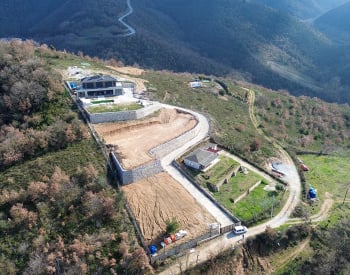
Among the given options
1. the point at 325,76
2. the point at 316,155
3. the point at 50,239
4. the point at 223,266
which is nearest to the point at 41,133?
the point at 50,239

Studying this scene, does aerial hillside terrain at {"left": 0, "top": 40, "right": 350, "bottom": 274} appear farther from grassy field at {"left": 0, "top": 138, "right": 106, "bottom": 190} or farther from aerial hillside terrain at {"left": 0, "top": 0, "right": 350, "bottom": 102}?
aerial hillside terrain at {"left": 0, "top": 0, "right": 350, "bottom": 102}

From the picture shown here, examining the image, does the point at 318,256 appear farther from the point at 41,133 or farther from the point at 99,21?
the point at 99,21

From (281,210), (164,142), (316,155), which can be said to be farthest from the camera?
(316,155)

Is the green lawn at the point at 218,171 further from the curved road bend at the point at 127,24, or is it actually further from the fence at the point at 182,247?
the curved road bend at the point at 127,24

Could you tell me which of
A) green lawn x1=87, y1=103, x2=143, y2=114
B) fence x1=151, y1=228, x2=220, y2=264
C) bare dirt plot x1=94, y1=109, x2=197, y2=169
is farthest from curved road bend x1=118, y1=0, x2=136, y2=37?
fence x1=151, y1=228, x2=220, y2=264

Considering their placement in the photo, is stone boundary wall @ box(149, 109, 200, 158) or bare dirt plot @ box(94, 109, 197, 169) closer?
bare dirt plot @ box(94, 109, 197, 169)

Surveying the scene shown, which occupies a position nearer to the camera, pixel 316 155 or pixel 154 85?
pixel 316 155

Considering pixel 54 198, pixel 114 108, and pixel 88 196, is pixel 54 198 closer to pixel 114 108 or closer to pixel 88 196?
pixel 88 196

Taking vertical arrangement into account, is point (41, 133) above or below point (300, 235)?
above
